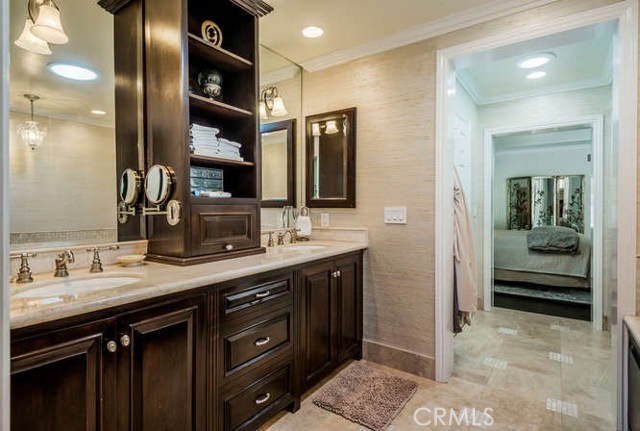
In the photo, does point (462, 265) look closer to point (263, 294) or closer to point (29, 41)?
point (263, 294)

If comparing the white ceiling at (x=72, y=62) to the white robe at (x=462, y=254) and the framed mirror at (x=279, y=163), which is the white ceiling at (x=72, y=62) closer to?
the framed mirror at (x=279, y=163)

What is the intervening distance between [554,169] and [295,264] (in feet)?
25.8

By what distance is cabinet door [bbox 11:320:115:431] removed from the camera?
92cm

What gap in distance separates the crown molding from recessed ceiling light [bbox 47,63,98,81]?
1672 mm

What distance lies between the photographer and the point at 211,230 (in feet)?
5.85

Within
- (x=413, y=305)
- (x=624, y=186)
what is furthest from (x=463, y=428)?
(x=624, y=186)

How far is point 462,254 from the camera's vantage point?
239cm

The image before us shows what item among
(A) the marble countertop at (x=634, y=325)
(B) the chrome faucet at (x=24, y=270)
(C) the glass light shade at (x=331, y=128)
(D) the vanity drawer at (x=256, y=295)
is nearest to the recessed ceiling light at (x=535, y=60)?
(C) the glass light shade at (x=331, y=128)

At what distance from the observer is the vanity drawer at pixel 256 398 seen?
152cm

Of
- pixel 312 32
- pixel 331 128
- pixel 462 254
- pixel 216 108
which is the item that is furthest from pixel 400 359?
pixel 312 32

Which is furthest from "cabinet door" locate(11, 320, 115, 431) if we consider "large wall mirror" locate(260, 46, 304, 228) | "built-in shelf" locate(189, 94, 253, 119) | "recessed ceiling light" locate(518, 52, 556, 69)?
"recessed ceiling light" locate(518, 52, 556, 69)

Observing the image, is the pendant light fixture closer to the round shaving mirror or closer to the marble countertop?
the round shaving mirror

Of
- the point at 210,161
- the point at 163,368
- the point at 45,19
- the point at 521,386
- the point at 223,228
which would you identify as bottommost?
the point at 521,386

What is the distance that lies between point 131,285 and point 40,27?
1.17m
